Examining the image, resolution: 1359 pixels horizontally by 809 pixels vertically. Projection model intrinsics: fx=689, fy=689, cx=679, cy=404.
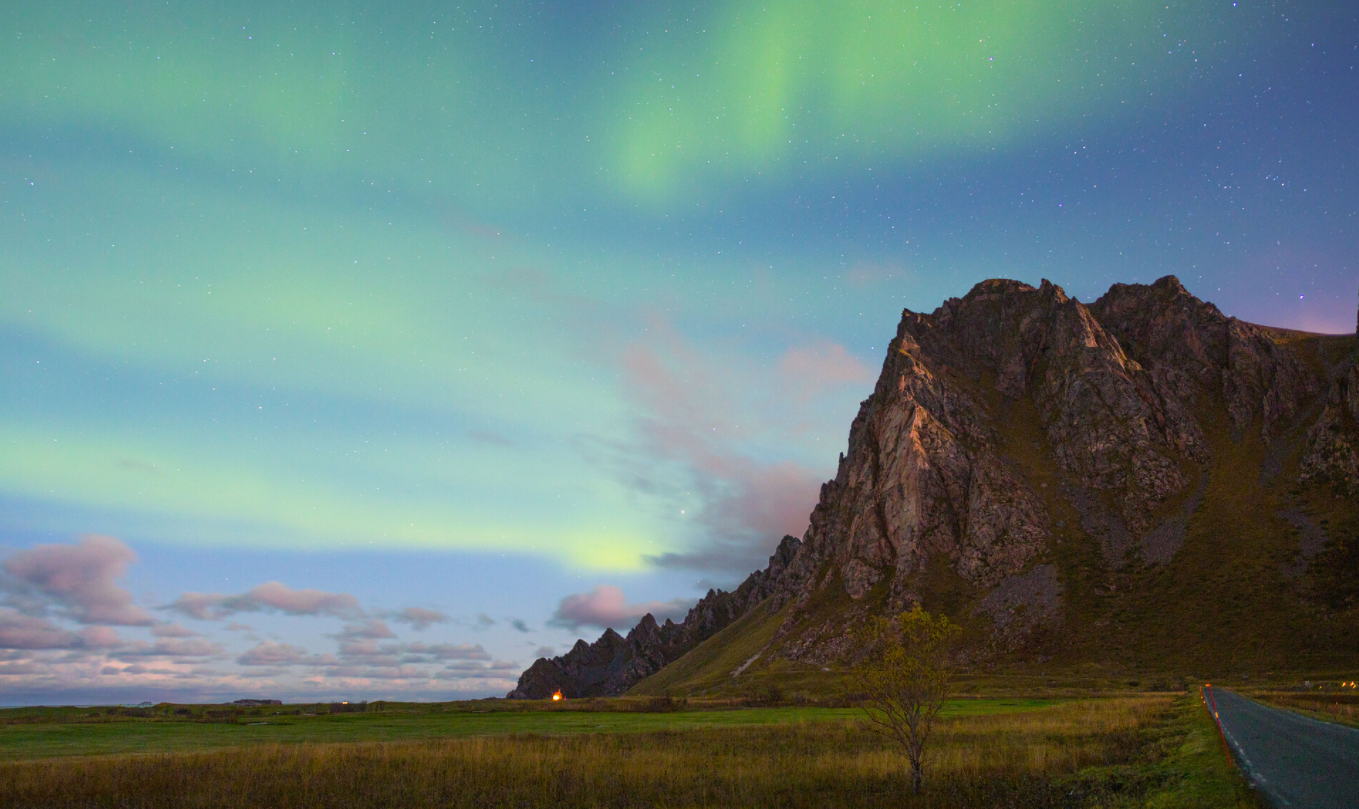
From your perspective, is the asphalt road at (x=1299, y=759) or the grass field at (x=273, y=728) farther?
the grass field at (x=273, y=728)

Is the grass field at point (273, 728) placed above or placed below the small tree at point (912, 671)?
below

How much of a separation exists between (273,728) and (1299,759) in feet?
215

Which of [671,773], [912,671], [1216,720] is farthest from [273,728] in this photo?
[1216,720]

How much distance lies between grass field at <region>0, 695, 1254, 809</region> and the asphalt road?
3.21 ft

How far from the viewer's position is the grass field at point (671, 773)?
2378cm

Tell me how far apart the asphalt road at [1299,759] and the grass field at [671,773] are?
977 millimetres

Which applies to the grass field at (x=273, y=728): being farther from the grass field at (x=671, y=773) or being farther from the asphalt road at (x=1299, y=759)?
the asphalt road at (x=1299, y=759)

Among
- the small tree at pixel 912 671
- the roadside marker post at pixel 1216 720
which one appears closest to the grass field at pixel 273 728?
the roadside marker post at pixel 1216 720

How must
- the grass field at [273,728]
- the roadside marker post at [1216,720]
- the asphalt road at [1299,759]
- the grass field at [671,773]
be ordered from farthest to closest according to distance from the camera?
the grass field at [273,728] → the roadside marker post at [1216,720] → the grass field at [671,773] → the asphalt road at [1299,759]

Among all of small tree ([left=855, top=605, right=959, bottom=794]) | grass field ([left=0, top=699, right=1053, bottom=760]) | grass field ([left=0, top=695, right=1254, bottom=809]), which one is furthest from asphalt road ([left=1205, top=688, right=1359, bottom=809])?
grass field ([left=0, top=699, right=1053, bottom=760])

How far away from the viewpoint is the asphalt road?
1750cm

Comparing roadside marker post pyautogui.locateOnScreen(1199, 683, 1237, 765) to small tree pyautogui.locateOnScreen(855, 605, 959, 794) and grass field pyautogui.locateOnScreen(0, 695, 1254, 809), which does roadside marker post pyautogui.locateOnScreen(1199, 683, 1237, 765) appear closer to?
grass field pyautogui.locateOnScreen(0, 695, 1254, 809)

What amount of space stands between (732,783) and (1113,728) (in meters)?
28.7

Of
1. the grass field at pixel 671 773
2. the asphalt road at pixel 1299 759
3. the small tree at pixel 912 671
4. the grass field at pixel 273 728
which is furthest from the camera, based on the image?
the grass field at pixel 273 728
